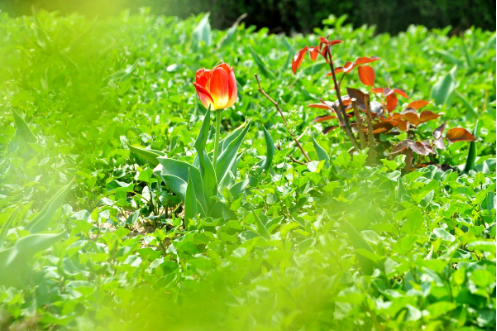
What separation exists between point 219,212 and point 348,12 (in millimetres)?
8212

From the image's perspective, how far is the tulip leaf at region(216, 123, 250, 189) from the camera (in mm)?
1872

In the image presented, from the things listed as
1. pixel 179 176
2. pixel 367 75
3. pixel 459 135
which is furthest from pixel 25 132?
pixel 459 135

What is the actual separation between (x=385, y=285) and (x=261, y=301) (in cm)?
34

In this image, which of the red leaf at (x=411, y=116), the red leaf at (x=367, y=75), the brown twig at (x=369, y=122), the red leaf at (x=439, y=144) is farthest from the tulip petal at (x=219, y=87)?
the red leaf at (x=439, y=144)

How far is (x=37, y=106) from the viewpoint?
2.67 m

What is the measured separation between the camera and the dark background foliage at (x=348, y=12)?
8.48 m

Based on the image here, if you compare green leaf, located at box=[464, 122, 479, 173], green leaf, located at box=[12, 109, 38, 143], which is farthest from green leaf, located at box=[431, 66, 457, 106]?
green leaf, located at box=[12, 109, 38, 143]

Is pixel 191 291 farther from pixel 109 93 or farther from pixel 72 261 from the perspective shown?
pixel 109 93

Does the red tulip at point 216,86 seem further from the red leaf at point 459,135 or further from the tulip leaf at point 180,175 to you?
the red leaf at point 459,135

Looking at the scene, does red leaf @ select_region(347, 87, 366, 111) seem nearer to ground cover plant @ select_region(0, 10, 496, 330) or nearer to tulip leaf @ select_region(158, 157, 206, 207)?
ground cover plant @ select_region(0, 10, 496, 330)

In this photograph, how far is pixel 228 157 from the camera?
1.91m

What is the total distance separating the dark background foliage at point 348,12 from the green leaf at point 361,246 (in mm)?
7338

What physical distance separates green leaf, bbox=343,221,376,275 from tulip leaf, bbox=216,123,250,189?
67cm

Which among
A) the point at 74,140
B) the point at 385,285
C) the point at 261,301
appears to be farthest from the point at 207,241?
the point at 74,140
